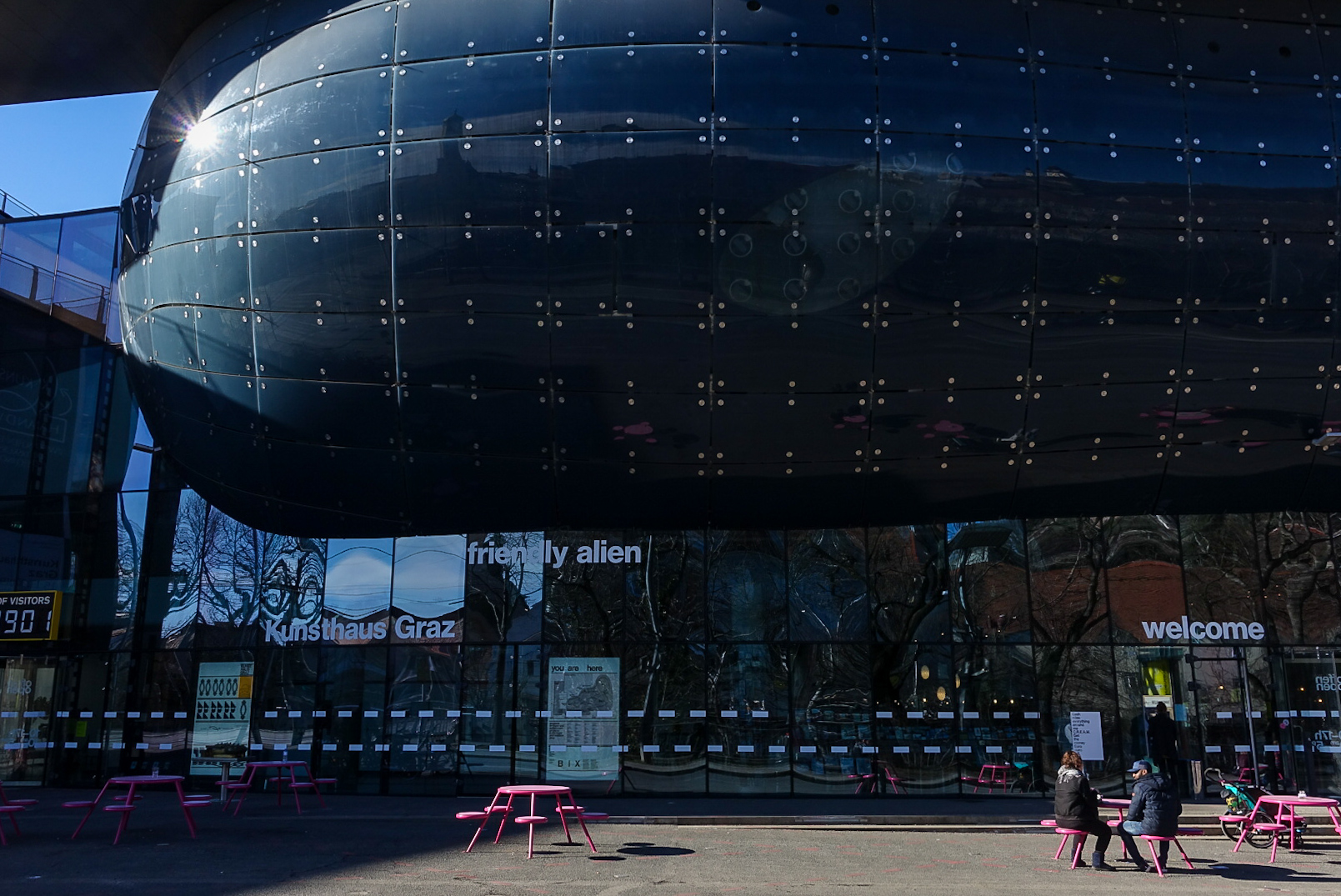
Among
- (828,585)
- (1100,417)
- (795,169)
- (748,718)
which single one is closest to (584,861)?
(748,718)

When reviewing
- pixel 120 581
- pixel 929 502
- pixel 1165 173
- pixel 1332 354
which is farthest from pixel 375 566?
pixel 1332 354

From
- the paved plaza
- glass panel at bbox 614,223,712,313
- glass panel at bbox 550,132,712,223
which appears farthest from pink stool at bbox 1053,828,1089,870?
glass panel at bbox 550,132,712,223

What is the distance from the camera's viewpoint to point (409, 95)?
1383 cm

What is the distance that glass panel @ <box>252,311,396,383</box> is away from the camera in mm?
14242

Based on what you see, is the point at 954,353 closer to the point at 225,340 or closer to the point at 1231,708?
the point at 1231,708

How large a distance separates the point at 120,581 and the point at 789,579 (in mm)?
11224

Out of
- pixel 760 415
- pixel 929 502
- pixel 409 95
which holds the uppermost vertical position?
pixel 409 95

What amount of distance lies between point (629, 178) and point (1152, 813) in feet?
30.4

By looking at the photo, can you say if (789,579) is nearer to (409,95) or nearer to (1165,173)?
(1165,173)

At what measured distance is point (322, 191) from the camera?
46.2 feet

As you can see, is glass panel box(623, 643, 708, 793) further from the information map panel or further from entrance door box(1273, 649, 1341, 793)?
the information map panel

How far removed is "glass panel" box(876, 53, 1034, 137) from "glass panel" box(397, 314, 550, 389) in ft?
17.6

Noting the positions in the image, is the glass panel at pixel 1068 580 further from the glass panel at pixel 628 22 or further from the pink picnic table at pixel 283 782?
the pink picnic table at pixel 283 782

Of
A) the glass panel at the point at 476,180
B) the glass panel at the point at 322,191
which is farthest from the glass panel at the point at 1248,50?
the glass panel at the point at 322,191
